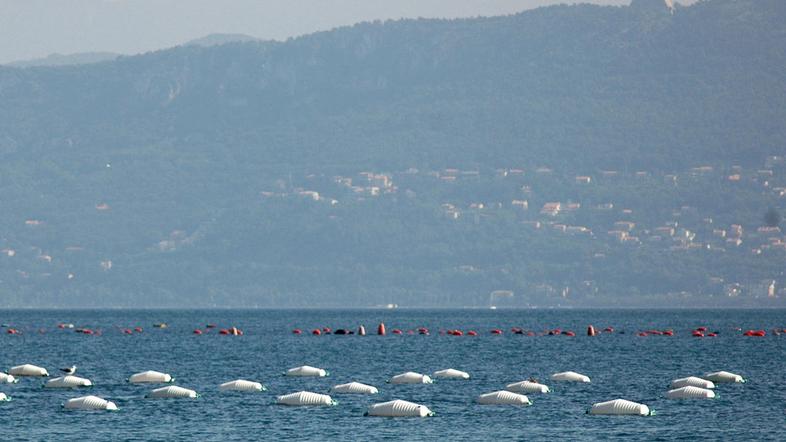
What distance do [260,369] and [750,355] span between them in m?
45.8

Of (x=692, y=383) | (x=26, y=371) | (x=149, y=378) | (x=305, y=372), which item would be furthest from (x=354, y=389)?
(x=26, y=371)

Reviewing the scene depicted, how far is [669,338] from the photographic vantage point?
645ft

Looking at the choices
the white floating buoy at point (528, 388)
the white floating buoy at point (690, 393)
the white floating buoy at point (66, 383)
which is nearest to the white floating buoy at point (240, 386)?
the white floating buoy at point (66, 383)

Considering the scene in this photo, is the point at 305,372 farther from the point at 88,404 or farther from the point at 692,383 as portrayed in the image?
the point at 88,404

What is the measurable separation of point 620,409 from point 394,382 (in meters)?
24.7

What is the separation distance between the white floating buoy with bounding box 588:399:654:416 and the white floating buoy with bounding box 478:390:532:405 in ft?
21.7

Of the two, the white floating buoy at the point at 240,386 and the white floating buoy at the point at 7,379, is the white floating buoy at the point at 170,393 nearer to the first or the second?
the white floating buoy at the point at 240,386

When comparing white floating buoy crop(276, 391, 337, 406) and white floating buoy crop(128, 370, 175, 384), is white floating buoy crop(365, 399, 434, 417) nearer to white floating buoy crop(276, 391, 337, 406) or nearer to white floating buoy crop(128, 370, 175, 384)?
white floating buoy crop(276, 391, 337, 406)

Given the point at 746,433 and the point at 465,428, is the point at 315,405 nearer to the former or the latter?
the point at 465,428

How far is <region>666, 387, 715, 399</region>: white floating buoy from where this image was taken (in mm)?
95938

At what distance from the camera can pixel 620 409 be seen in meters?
86.1

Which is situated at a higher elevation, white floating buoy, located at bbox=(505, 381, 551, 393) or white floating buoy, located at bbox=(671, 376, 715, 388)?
white floating buoy, located at bbox=(671, 376, 715, 388)

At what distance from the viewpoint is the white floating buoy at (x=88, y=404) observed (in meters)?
89.6

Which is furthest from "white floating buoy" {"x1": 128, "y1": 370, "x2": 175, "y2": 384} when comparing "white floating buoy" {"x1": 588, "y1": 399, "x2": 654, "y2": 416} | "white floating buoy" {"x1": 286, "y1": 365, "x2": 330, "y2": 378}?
"white floating buoy" {"x1": 588, "y1": 399, "x2": 654, "y2": 416}
